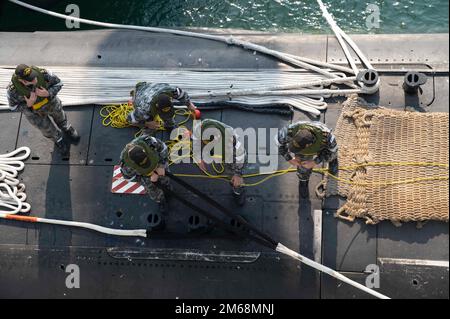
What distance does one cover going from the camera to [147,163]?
7094 millimetres

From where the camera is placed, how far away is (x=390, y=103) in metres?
8.26

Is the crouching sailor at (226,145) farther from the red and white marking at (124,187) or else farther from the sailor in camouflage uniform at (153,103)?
the red and white marking at (124,187)

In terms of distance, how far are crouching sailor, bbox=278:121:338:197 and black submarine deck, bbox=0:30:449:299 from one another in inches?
28.2

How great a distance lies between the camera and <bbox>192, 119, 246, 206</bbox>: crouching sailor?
286 inches

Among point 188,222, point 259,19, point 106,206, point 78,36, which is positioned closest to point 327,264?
point 188,222

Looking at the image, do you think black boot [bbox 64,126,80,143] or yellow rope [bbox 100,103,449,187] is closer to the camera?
yellow rope [bbox 100,103,449,187]

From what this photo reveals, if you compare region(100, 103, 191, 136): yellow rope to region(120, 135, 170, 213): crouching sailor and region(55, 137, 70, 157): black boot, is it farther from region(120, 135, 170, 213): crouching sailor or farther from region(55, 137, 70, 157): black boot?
region(120, 135, 170, 213): crouching sailor

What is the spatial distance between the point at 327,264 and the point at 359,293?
559mm

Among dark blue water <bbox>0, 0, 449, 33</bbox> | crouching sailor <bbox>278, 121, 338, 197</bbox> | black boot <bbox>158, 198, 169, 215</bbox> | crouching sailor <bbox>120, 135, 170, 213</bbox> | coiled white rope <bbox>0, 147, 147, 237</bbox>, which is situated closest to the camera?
crouching sailor <bbox>278, 121, 338, 197</bbox>

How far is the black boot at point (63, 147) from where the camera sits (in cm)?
865

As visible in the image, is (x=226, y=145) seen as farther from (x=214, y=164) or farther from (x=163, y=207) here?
(x=163, y=207)

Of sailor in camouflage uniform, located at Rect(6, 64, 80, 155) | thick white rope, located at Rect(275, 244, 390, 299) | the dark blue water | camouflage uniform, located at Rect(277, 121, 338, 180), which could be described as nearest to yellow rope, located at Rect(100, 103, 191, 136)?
sailor in camouflage uniform, located at Rect(6, 64, 80, 155)

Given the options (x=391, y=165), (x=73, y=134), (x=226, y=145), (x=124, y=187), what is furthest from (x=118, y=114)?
(x=391, y=165)
